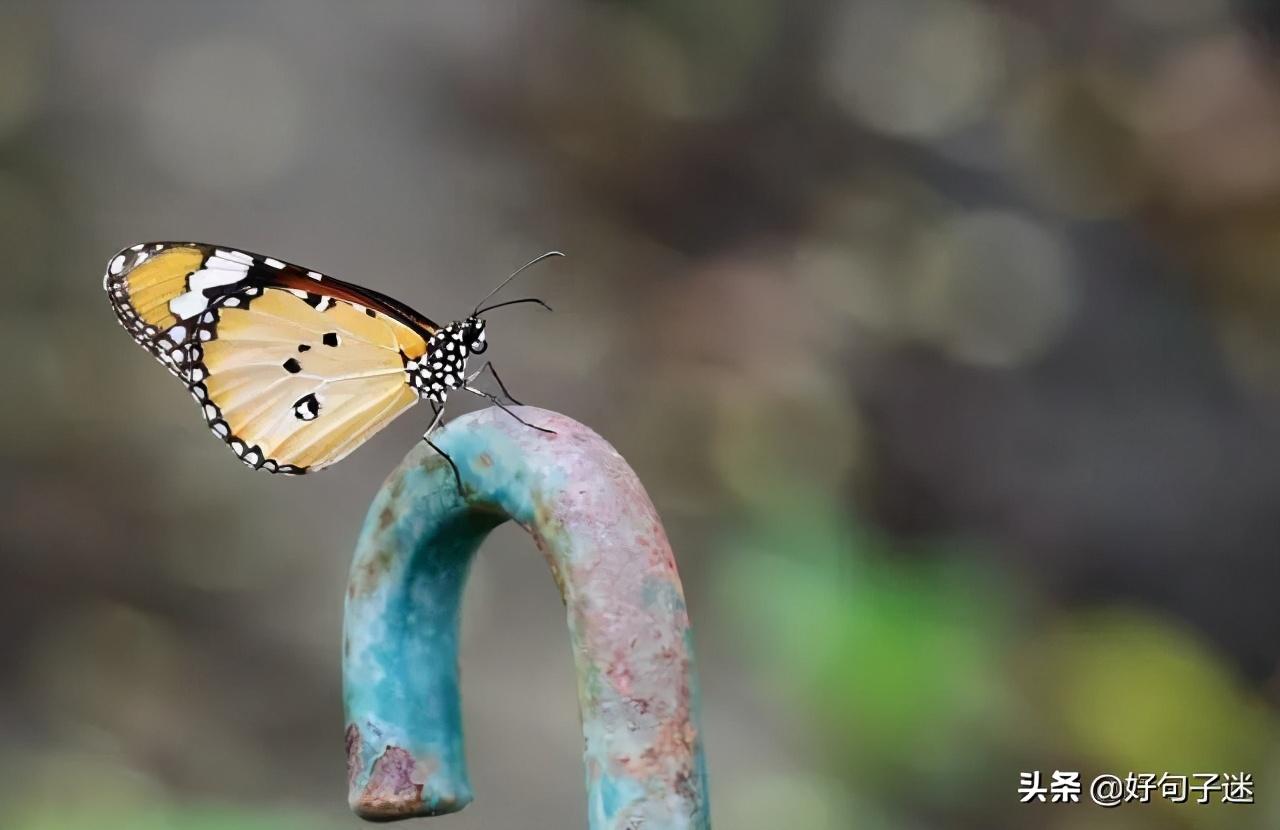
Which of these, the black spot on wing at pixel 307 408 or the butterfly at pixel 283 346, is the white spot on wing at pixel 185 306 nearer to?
the butterfly at pixel 283 346

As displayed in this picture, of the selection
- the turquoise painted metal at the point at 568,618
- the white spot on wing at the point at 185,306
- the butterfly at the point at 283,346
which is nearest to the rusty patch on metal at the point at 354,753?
the turquoise painted metal at the point at 568,618

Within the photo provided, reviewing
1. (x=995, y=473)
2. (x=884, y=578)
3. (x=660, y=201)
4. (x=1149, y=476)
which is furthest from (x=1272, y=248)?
(x=660, y=201)

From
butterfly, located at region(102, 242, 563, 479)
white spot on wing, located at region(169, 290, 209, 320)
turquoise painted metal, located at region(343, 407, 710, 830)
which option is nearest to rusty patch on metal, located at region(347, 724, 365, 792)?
turquoise painted metal, located at region(343, 407, 710, 830)

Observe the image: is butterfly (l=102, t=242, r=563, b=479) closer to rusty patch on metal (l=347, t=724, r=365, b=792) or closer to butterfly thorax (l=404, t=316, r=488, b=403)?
butterfly thorax (l=404, t=316, r=488, b=403)

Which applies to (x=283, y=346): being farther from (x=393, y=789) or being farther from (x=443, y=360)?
(x=393, y=789)

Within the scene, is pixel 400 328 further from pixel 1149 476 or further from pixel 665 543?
pixel 1149 476

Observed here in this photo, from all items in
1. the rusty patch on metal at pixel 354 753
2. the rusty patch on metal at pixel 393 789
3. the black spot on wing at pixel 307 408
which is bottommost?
the rusty patch on metal at pixel 393 789

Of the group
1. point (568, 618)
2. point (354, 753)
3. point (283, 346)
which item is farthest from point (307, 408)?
point (568, 618)

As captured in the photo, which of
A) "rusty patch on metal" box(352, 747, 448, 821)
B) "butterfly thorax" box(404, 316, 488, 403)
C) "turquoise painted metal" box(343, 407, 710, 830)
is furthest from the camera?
"butterfly thorax" box(404, 316, 488, 403)

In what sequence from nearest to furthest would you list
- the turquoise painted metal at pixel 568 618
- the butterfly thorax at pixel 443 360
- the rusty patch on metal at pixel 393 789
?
the turquoise painted metal at pixel 568 618 → the rusty patch on metal at pixel 393 789 → the butterfly thorax at pixel 443 360
